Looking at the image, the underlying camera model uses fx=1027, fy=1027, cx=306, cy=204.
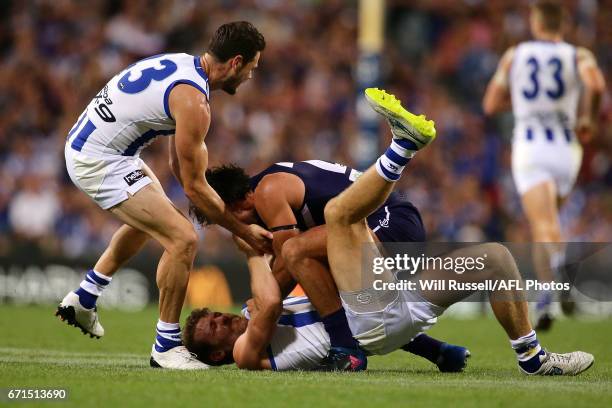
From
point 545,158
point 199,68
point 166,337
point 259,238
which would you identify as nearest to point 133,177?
point 199,68

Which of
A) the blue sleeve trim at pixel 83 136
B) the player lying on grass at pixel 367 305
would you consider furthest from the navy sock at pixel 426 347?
the blue sleeve trim at pixel 83 136

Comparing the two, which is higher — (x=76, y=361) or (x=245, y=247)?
(x=245, y=247)

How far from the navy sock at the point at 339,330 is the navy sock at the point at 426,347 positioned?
579 mm

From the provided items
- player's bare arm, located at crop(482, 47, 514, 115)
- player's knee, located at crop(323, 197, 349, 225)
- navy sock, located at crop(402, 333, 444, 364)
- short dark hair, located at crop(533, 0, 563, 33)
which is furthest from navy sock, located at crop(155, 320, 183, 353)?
short dark hair, located at crop(533, 0, 563, 33)

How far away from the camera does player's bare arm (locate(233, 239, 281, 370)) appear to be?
239 inches

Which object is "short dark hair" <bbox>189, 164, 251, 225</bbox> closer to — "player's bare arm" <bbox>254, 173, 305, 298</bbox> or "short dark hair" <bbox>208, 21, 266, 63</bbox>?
"player's bare arm" <bbox>254, 173, 305, 298</bbox>

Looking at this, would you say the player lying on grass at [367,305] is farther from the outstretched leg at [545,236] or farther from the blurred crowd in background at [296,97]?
the blurred crowd in background at [296,97]

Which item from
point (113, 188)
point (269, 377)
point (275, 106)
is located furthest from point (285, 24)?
point (269, 377)

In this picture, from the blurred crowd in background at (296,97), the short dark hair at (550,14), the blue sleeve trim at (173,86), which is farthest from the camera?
the blurred crowd in background at (296,97)

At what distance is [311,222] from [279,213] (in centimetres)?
37

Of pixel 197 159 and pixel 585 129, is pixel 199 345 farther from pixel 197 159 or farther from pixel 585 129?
pixel 585 129

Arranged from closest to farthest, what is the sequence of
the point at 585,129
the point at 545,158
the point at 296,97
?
1. the point at 585,129
2. the point at 545,158
3. the point at 296,97

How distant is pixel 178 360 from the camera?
631 cm

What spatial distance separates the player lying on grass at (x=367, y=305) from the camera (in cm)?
571
